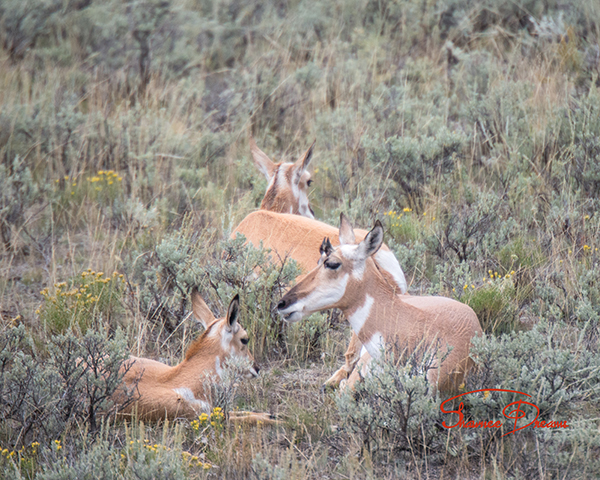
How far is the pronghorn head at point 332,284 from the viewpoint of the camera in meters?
4.18

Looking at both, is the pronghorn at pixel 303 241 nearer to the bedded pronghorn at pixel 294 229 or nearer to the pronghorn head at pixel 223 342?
the bedded pronghorn at pixel 294 229

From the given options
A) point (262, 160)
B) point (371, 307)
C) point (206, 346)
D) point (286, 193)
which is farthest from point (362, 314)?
point (262, 160)

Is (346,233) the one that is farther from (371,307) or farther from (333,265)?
(371,307)

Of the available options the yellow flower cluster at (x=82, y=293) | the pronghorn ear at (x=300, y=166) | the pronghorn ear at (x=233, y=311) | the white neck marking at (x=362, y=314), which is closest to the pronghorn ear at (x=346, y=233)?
the white neck marking at (x=362, y=314)

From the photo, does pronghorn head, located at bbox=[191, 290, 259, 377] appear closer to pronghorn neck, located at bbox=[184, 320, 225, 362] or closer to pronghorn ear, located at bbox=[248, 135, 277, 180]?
pronghorn neck, located at bbox=[184, 320, 225, 362]

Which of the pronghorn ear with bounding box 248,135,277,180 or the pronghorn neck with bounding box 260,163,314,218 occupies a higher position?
the pronghorn ear with bounding box 248,135,277,180

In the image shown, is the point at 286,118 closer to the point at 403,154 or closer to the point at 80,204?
the point at 403,154

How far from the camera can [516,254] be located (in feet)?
19.8

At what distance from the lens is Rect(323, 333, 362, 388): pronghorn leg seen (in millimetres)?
4699

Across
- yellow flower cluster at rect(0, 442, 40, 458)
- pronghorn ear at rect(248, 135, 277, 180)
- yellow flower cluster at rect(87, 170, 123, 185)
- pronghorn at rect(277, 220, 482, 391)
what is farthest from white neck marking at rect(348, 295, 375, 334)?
yellow flower cluster at rect(87, 170, 123, 185)

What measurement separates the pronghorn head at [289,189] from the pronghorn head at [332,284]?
8.97 feet

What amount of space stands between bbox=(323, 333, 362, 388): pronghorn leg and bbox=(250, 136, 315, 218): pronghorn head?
243cm

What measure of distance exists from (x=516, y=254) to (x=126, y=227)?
4.18 meters

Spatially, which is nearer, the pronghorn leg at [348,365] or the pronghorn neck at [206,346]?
the pronghorn neck at [206,346]
